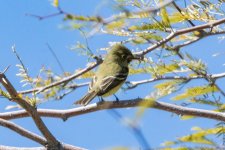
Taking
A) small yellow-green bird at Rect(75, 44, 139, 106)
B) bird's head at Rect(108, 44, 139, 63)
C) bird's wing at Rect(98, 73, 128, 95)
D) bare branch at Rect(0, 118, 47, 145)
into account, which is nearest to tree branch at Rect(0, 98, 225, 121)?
bare branch at Rect(0, 118, 47, 145)

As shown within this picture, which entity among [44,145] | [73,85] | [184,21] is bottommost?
[44,145]

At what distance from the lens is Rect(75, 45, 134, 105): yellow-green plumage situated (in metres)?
5.32

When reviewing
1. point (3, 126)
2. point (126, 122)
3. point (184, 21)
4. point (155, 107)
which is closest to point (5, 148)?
point (3, 126)

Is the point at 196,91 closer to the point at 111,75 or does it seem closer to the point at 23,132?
the point at 111,75

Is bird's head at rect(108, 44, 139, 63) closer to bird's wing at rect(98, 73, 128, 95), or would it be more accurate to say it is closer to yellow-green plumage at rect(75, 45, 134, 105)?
yellow-green plumage at rect(75, 45, 134, 105)

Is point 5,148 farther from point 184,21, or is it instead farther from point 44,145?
point 184,21

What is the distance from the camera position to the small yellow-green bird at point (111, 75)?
5312 mm

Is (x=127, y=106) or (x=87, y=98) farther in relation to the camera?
(x=87, y=98)

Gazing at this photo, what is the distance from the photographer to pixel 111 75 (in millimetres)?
5816

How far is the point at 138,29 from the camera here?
15.4ft

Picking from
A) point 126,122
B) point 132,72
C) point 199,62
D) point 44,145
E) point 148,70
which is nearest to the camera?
point 126,122

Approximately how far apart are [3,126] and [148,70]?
1.32 meters

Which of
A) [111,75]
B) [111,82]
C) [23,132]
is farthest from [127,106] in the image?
[111,75]

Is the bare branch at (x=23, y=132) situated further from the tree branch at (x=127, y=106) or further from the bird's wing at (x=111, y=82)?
the bird's wing at (x=111, y=82)
